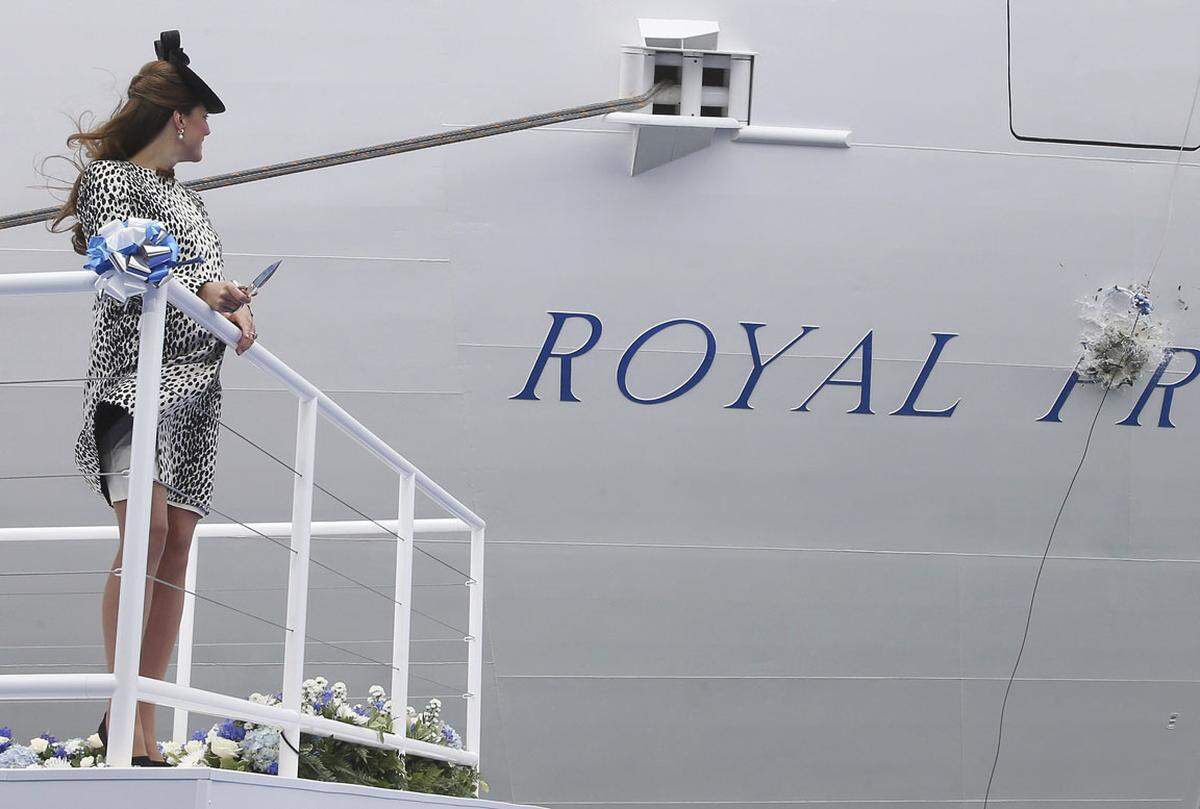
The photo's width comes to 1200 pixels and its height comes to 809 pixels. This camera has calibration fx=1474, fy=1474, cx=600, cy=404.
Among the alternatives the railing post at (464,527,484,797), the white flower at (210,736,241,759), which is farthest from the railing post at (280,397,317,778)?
the railing post at (464,527,484,797)

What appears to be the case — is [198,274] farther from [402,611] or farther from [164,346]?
[402,611]

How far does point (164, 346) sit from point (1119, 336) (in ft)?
10.7

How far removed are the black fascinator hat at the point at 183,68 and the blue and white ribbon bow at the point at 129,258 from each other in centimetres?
55

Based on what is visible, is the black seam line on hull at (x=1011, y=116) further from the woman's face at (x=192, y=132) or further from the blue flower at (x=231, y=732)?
the blue flower at (x=231, y=732)

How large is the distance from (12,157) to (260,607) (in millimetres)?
1476

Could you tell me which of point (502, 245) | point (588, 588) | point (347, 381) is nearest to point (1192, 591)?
point (588, 588)

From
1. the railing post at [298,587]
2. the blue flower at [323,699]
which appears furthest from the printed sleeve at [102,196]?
the blue flower at [323,699]

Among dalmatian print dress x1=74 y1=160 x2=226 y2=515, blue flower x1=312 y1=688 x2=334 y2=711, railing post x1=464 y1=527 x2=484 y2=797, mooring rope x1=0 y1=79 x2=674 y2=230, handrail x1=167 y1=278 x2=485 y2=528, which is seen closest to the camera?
handrail x1=167 y1=278 x2=485 y2=528

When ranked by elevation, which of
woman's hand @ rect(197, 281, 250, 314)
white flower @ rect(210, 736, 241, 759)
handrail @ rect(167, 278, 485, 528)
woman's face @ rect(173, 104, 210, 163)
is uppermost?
woman's face @ rect(173, 104, 210, 163)

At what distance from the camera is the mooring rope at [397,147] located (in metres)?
3.96

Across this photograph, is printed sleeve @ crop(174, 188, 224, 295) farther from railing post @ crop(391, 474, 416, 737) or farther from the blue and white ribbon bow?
railing post @ crop(391, 474, 416, 737)

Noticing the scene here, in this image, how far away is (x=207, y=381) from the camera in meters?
2.09

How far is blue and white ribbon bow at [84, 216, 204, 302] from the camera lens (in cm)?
159

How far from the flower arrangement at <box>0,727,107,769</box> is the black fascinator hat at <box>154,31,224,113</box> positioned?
929 millimetres
